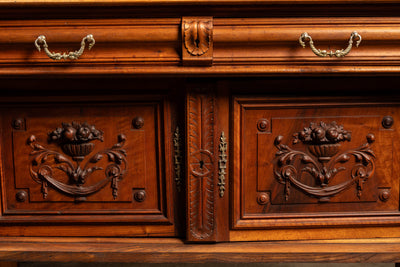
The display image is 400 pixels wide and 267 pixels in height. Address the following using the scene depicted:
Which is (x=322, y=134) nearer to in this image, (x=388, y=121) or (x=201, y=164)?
(x=388, y=121)

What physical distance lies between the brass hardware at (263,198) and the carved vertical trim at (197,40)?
1.01 ft

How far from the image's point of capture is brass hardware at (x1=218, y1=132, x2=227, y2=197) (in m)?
0.73

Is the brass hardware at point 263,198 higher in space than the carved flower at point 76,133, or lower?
lower

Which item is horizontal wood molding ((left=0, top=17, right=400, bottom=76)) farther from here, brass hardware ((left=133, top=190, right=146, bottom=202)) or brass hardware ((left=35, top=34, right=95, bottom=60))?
brass hardware ((left=133, top=190, right=146, bottom=202))

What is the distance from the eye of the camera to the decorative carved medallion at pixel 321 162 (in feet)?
2.42

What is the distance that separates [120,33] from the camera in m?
0.65

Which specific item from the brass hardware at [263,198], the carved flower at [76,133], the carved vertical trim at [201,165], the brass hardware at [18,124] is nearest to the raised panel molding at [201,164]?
Result: the carved vertical trim at [201,165]

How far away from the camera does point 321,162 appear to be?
0.75 meters

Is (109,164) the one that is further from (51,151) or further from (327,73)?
(327,73)

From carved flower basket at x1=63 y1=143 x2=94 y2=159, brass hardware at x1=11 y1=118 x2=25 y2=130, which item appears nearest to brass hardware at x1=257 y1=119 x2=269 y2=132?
carved flower basket at x1=63 y1=143 x2=94 y2=159

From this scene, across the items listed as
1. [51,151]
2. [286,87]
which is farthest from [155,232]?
[286,87]

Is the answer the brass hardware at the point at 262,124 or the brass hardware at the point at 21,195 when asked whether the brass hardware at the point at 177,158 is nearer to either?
the brass hardware at the point at 262,124

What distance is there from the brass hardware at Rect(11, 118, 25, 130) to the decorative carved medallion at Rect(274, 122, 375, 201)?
539mm

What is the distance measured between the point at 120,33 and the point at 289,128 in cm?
39
